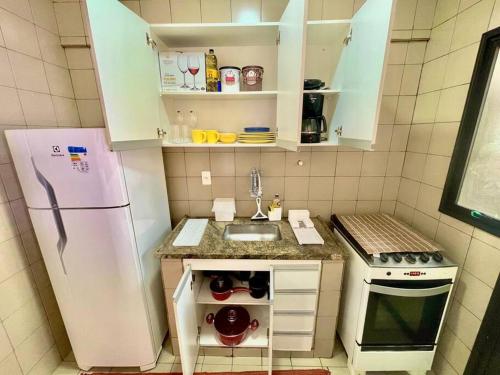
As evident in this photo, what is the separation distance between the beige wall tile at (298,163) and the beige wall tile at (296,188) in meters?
0.05

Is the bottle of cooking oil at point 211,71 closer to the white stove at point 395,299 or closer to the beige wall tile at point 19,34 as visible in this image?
the beige wall tile at point 19,34

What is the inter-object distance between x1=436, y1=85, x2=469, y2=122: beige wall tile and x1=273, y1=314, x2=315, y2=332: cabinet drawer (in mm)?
1441

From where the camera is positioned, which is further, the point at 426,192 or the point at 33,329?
the point at 426,192

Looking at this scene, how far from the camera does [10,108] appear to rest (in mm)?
1078

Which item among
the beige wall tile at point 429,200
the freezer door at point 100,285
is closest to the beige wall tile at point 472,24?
the beige wall tile at point 429,200

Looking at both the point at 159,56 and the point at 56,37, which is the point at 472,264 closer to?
the point at 159,56

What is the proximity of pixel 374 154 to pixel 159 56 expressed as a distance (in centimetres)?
163

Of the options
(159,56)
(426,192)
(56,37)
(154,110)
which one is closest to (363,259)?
(426,192)

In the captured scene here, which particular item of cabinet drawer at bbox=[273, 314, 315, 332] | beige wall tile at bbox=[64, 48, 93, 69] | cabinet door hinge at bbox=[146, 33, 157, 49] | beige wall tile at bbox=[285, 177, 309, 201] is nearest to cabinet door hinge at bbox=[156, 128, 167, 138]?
cabinet door hinge at bbox=[146, 33, 157, 49]

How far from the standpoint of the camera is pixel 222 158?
5.15ft

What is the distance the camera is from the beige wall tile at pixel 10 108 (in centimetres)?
105

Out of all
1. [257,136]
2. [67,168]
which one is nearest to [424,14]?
[257,136]

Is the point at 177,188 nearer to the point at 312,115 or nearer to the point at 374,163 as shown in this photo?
the point at 312,115

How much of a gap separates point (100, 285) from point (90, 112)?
1187 millimetres
